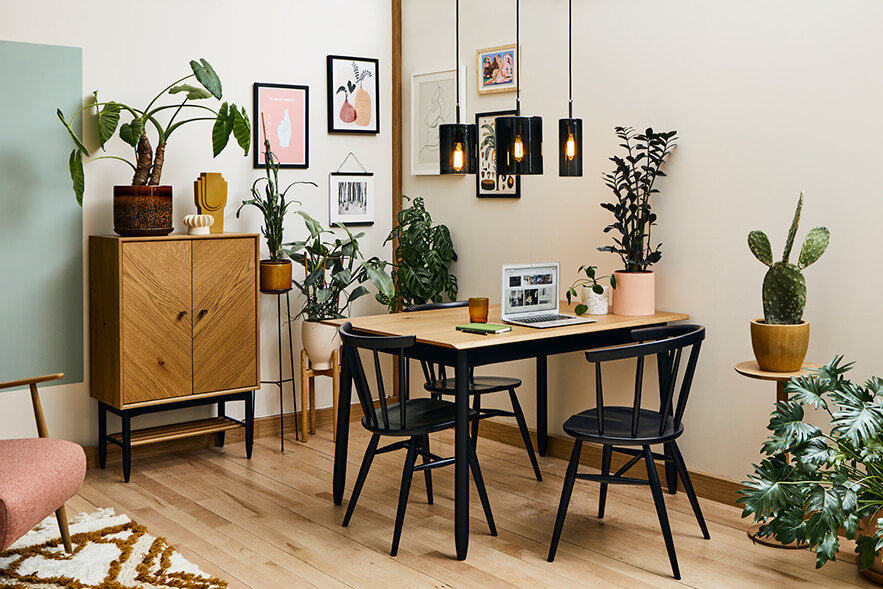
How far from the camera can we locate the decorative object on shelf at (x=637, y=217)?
4.03 m

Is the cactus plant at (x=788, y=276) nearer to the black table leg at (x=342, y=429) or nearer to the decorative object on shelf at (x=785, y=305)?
the decorative object on shelf at (x=785, y=305)

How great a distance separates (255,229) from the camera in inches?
200

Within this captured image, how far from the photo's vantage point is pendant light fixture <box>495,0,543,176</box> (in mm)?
3555

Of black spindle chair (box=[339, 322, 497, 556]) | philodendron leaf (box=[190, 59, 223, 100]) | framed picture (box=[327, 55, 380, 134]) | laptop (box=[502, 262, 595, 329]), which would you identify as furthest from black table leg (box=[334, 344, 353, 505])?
framed picture (box=[327, 55, 380, 134])

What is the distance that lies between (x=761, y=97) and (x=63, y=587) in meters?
3.30

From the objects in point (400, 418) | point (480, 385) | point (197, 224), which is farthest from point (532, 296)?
point (197, 224)

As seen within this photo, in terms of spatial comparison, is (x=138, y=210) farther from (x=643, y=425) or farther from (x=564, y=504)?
(x=643, y=425)

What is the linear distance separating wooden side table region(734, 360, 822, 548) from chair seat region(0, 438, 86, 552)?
246cm

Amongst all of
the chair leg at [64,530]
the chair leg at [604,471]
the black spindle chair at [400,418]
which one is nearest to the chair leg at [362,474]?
the black spindle chair at [400,418]

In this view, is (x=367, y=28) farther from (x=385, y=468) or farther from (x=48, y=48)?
(x=385, y=468)

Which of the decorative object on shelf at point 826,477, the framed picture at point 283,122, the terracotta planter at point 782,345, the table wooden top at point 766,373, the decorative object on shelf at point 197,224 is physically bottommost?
the decorative object on shelf at point 826,477

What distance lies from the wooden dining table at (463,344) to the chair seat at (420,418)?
117mm

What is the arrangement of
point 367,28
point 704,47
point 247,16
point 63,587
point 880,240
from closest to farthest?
1. point 63,587
2. point 880,240
3. point 704,47
4. point 247,16
5. point 367,28

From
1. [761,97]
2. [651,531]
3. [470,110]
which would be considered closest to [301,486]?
[651,531]
